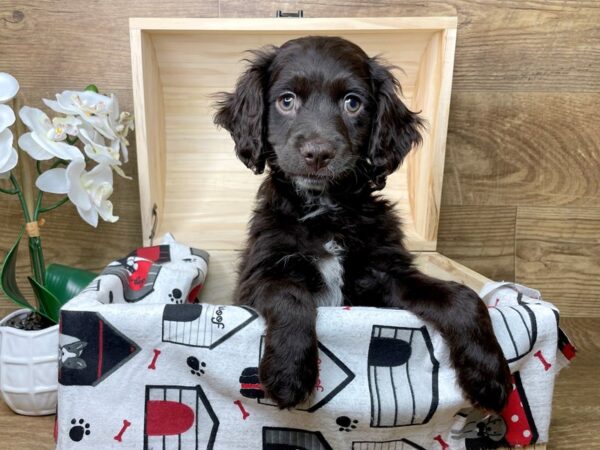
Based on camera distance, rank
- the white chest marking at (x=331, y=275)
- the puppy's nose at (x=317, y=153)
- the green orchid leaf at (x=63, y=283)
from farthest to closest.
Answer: the green orchid leaf at (x=63, y=283), the white chest marking at (x=331, y=275), the puppy's nose at (x=317, y=153)

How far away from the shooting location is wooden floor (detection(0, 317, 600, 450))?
1524 millimetres

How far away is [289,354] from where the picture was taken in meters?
1.07

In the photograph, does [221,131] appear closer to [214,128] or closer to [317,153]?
[214,128]

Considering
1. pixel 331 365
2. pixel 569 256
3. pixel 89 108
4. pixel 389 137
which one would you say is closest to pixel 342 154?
pixel 389 137

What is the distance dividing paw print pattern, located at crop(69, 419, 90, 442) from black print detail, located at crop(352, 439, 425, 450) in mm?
518

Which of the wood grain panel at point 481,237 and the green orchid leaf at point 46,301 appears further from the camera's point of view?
the wood grain panel at point 481,237

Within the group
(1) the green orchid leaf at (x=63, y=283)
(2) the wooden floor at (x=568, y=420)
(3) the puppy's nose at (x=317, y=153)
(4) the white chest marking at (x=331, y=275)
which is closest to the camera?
(3) the puppy's nose at (x=317, y=153)

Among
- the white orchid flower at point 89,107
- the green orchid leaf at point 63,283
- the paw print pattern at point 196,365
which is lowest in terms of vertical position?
the green orchid leaf at point 63,283

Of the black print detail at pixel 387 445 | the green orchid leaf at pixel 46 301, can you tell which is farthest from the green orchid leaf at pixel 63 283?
the black print detail at pixel 387 445

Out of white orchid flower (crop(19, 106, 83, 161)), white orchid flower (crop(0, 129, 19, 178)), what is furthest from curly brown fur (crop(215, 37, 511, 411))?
white orchid flower (crop(0, 129, 19, 178))

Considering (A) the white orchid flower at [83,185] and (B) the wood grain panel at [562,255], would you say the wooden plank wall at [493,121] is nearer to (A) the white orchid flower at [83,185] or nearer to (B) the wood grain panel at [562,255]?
(B) the wood grain panel at [562,255]

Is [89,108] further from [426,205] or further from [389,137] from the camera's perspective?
[426,205]

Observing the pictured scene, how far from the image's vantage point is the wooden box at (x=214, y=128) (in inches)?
70.1

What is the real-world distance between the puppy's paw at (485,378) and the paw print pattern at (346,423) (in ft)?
0.72
